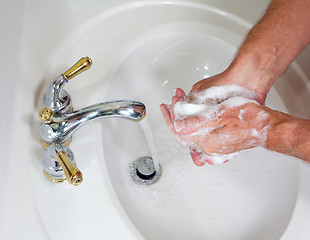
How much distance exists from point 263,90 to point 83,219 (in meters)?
0.38

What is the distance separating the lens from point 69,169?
45 cm

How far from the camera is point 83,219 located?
52 centimetres

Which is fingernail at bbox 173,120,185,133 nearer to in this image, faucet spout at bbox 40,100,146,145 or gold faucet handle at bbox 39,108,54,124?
faucet spout at bbox 40,100,146,145

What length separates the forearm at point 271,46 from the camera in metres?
0.63

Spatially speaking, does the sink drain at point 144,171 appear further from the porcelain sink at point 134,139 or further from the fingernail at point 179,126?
the fingernail at point 179,126

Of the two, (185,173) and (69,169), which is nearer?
(69,169)

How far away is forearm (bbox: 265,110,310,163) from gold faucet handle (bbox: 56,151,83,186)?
0.97 feet

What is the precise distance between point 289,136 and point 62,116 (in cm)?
33

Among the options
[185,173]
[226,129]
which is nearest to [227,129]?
[226,129]

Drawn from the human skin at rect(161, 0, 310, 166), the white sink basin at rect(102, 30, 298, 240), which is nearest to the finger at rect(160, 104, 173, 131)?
the human skin at rect(161, 0, 310, 166)

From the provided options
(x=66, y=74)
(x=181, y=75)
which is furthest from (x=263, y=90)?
(x=66, y=74)

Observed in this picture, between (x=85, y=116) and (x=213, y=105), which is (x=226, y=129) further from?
(x=85, y=116)

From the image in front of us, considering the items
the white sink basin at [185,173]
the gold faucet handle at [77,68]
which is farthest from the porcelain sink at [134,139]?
the gold faucet handle at [77,68]

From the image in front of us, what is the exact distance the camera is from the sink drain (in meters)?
0.71
